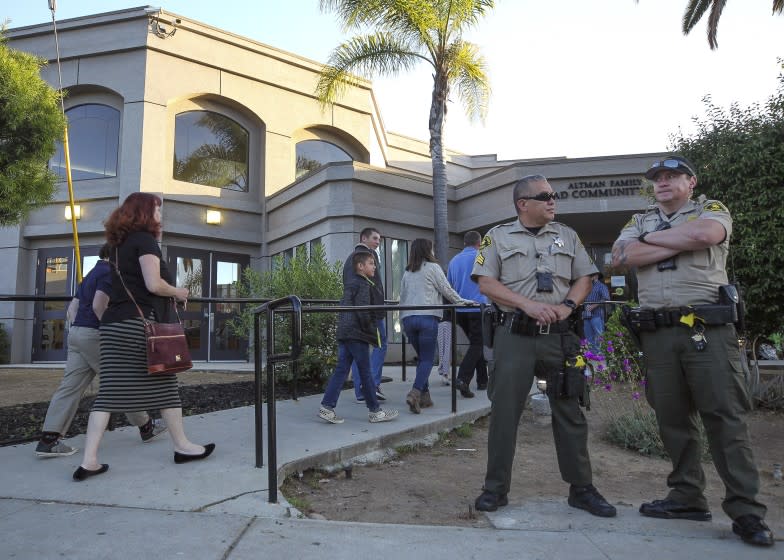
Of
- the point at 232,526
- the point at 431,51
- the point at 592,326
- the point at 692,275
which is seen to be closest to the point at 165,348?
the point at 232,526

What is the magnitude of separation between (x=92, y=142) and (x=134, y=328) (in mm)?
13013

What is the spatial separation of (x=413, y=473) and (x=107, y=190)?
12679 millimetres

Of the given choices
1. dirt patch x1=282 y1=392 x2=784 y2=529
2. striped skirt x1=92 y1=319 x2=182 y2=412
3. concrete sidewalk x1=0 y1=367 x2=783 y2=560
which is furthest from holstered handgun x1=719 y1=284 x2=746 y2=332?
striped skirt x1=92 y1=319 x2=182 y2=412

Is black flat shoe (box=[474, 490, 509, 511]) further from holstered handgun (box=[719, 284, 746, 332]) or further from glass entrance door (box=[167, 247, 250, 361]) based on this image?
glass entrance door (box=[167, 247, 250, 361])

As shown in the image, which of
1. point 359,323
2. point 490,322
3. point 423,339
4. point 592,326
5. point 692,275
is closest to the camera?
point 692,275

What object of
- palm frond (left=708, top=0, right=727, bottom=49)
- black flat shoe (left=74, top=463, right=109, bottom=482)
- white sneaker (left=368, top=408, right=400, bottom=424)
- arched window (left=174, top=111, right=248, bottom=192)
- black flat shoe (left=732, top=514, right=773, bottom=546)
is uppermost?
palm frond (left=708, top=0, right=727, bottom=49)

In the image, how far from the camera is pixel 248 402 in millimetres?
6223

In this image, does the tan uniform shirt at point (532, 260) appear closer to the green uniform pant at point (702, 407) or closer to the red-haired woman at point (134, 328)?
the green uniform pant at point (702, 407)

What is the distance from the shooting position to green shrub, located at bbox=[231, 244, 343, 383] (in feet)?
22.9

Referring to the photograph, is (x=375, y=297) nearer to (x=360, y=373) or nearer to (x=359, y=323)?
(x=359, y=323)

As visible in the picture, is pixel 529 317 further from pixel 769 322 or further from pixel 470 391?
pixel 769 322

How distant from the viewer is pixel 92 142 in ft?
47.8

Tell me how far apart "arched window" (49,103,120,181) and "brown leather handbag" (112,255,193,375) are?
1226 cm

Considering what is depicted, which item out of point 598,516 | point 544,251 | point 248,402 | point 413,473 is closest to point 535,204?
point 544,251
